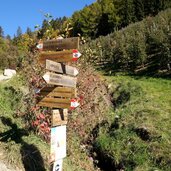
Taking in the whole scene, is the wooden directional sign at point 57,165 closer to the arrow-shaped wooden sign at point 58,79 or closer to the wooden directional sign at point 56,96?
the wooden directional sign at point 56,96

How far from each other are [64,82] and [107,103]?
511 centimetres

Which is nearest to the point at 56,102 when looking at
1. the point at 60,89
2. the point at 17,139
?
the point at 60,89

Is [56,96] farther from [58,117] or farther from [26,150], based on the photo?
[26,150]

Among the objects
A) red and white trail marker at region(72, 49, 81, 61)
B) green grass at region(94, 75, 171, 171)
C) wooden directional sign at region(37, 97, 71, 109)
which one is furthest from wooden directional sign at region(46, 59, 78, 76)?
green grass at region(94, 75, 171, 171)

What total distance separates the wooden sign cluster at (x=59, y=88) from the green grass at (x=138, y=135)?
2.47 meters

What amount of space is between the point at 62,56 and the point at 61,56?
17 mm

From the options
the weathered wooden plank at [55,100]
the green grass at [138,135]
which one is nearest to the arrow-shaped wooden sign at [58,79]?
the weathered wooden plank at [55,100]

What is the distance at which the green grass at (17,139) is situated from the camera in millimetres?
5562

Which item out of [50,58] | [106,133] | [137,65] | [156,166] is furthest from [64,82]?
[137,65]

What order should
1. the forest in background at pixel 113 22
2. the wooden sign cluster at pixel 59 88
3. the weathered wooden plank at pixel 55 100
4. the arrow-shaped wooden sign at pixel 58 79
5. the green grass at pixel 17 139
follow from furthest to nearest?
1. the forest in background at pixel 113 22
2. the green grass at pixel 17 139
3. the weathered wooden plank at pixel 55 100
4. the wooden sign cluster at pixel 59 88
5. the arrow-shaped wooden sign at pixel 58 79

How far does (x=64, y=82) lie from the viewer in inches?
197

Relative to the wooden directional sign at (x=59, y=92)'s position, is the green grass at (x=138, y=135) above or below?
below

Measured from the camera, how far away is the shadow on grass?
18.3 feet

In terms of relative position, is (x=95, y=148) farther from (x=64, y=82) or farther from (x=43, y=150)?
(x=64, y=82)
